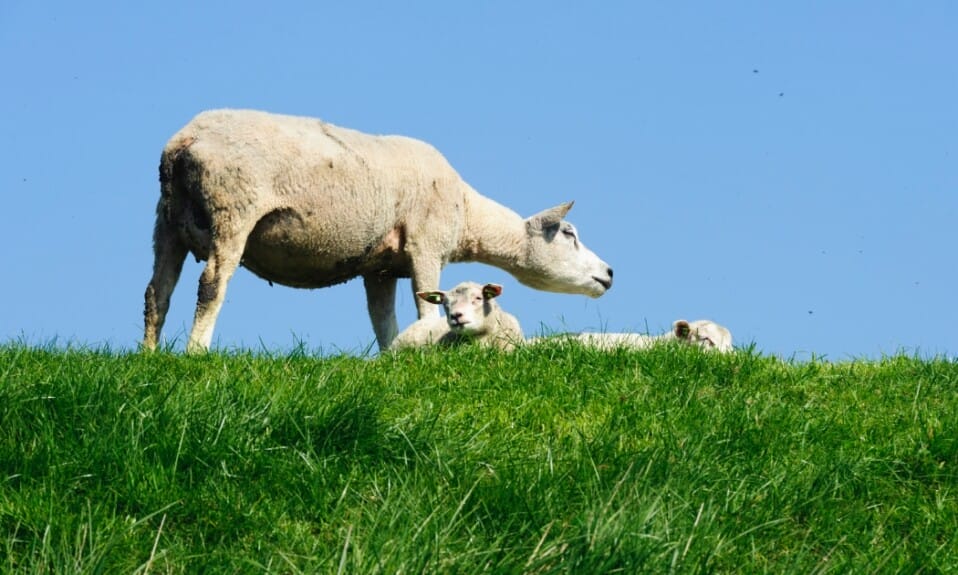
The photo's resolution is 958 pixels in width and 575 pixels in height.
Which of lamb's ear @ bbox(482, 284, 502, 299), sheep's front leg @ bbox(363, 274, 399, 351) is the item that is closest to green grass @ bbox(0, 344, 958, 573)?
lamb's ear @ bbox(482, 284, 502, 299)

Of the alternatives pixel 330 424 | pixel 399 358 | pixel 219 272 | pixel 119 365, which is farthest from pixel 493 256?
pixel 330 424

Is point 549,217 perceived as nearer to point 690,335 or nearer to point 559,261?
point 559,261

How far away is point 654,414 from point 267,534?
2.64m

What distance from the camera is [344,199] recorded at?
13.4m

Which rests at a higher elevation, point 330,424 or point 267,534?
point 330,424

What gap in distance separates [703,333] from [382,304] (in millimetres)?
4608

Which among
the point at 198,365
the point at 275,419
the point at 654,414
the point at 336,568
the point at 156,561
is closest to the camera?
the point at 336,568

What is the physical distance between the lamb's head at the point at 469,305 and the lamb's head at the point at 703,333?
148cm

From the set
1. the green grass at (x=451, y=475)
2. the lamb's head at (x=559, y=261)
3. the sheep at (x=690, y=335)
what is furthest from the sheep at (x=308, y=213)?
the green grass at (x=451, y=475)

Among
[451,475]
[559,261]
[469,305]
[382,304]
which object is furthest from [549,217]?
[451,475]

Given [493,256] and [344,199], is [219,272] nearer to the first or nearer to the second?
[344,199]

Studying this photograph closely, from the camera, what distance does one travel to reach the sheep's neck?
49.7ft

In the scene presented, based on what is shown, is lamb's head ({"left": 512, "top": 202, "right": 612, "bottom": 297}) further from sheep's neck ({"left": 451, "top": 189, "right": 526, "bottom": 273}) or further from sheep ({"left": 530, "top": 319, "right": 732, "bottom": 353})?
sheep ({"left": 530, "top": 319, "right": 732, "bottom": 353})

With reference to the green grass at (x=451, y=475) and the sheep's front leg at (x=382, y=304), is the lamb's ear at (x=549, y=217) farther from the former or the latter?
the green grass at (x=451, y=475)
